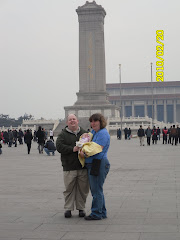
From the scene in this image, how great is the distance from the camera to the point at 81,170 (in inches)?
341

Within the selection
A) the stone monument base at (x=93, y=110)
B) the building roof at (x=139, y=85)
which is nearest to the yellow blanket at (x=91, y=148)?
the stone monument base at (x=93, y=110)

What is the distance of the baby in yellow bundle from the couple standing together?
2.8 inches

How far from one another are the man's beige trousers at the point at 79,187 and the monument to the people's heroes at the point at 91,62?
7402cm

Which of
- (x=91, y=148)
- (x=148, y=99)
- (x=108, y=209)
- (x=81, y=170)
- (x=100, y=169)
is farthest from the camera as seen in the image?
(x=148, y=99)

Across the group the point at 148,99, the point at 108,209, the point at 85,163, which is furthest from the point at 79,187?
the point at 148,99

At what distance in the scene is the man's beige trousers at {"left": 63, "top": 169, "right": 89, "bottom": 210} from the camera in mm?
8617

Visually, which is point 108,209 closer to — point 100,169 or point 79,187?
point 79,187

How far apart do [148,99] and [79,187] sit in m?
121

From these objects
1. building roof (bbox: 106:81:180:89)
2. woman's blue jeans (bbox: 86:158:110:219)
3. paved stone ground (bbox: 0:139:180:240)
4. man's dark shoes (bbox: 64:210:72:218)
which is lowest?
paved stone ground (bbox: 0:139:180:240)

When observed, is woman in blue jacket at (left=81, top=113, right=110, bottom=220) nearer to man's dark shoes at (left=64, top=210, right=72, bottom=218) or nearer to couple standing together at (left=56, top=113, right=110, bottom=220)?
couple standing together at (left=56, top=113, right=110, bottom=220)

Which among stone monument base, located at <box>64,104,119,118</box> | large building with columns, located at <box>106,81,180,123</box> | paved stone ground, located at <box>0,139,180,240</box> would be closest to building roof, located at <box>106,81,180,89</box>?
large building with columns, located at <box>106,81,180,123</box>

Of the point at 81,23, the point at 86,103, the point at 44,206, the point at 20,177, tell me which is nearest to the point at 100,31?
the point at 81,23

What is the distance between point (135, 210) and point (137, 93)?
12888cm

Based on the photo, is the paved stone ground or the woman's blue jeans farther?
the woman's blue jeans
